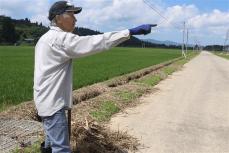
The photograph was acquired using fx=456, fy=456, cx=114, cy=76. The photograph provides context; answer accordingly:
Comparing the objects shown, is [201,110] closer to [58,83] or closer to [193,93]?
[193,93]

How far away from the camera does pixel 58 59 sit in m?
4.26

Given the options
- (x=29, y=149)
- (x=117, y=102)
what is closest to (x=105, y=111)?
(x=117, y=102)

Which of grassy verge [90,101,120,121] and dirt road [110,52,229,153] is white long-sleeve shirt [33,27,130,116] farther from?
grassy verge [90,101,120,121]

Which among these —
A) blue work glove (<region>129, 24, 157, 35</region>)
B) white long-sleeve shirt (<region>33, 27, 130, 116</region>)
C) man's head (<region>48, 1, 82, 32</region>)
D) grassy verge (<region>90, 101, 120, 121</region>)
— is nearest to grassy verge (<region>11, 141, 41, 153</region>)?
white long-sleeve shirt (<region>33, 27, 130, 116</region>)

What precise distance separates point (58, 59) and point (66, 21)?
371 mm

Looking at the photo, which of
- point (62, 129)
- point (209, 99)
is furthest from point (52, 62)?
point (209, 99)

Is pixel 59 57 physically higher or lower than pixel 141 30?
lower

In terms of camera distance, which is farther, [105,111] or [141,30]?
[105,111]

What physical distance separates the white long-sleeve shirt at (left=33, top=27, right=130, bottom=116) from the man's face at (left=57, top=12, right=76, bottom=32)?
0.05 metres

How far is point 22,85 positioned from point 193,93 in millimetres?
5307

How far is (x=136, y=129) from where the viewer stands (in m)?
8.26

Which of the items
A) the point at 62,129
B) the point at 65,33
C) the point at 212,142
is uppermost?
the point at 65,33

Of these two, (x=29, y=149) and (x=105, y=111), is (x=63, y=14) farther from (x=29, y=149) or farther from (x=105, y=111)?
(x=105, y=111)

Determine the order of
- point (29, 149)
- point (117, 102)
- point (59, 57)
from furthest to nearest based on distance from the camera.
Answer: point (117, 102)
point (29, 149)
point (59, 57)
